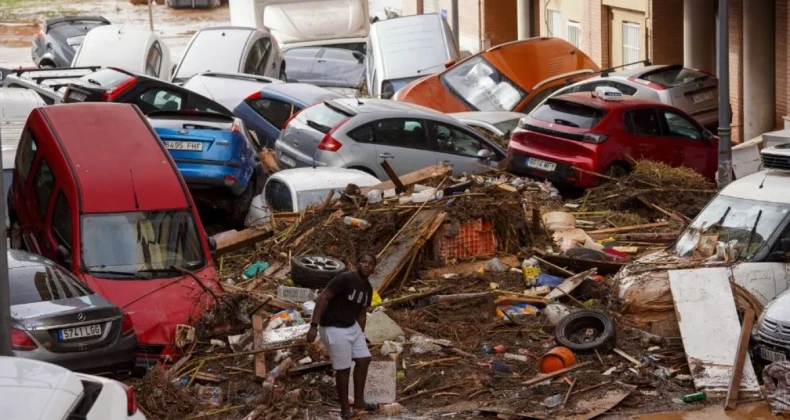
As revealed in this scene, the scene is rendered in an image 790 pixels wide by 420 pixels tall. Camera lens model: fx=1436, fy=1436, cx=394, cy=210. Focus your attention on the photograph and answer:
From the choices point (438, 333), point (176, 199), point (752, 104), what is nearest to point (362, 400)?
point (438, 333)

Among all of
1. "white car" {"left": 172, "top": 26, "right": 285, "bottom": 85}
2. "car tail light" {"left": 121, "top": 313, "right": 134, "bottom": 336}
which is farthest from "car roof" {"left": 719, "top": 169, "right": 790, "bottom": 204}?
"white car" {"left": 172, "top": 26, "right": 285, "bottom": 85}

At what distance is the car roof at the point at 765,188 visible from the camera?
13836 mm

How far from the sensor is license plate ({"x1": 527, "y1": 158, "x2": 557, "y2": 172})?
1969 cm

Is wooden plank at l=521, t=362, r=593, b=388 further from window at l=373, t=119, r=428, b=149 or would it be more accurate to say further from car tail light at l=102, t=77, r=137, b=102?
car tail light at l=102, t=77, r=137, b=102

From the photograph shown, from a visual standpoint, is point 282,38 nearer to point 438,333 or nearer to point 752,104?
point 752,104

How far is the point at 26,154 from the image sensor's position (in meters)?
16.6

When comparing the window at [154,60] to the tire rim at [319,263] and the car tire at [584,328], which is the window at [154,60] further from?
the car tire at [584,328]

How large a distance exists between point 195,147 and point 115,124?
239cm

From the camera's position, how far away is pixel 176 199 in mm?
14797

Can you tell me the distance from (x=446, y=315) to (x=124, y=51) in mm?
17403

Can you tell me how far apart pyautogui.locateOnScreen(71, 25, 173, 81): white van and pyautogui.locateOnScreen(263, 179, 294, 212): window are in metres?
11.7

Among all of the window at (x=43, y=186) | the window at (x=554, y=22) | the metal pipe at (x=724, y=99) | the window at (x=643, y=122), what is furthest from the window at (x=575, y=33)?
the window at (x=43, y=186)

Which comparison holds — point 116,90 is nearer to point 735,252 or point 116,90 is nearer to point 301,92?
point 301,92

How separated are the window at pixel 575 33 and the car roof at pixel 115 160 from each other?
1919cm
